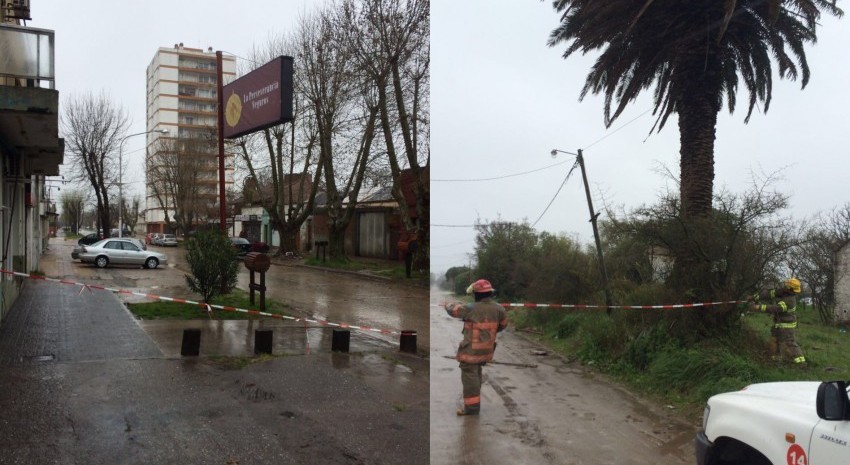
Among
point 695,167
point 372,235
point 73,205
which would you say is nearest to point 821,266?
point 695,167

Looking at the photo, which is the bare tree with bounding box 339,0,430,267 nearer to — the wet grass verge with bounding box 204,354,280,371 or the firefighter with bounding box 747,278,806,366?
the wet grass verge with bounding box 204,354,280,371

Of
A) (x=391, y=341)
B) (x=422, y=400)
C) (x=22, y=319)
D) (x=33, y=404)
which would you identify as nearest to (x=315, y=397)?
(x=422, y=400)

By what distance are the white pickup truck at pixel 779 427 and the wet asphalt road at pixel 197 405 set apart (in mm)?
2215

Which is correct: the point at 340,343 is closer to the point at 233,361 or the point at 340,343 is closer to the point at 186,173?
the point at 233,361

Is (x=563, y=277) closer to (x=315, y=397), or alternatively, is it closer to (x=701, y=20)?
(x=701, y=20)

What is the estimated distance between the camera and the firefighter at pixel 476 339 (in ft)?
20.3

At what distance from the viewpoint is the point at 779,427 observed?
322cm

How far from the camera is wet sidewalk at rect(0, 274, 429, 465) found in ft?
16.5

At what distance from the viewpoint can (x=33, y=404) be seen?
5.98 meters

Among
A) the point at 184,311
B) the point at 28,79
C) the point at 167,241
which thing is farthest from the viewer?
the point at 167,241

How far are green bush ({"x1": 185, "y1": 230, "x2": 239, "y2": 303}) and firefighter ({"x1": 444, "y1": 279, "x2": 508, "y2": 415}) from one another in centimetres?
806

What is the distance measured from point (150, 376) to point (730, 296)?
6646 millimetres

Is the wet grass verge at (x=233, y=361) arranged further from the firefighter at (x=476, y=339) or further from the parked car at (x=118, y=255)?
the parked car at (x=118, y=255)

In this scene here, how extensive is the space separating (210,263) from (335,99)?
597 inches
